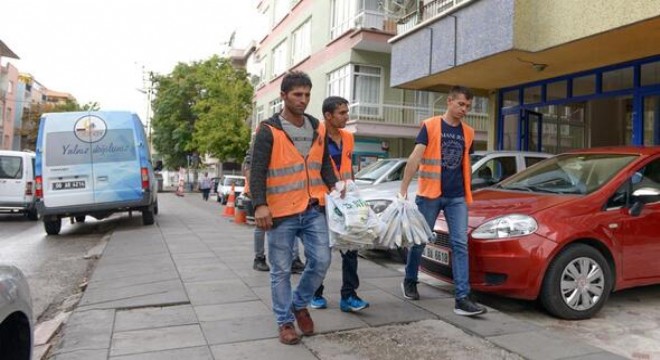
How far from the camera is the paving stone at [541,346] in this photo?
385 centimetres

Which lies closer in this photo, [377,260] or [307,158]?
[307,158]

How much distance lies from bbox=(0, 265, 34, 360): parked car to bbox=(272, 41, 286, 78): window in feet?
95.0

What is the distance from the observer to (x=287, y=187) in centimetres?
411

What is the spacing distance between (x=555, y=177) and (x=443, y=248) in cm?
156

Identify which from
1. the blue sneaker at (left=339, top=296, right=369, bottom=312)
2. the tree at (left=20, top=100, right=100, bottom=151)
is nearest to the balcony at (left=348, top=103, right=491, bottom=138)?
the blue sneaker at (left=339, top=296, right=369, bottom=312)

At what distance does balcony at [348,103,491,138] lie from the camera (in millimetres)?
21406

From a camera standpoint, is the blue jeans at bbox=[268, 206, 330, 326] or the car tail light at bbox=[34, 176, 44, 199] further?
the car tail light at bbox=[34, 176, 44, 199]

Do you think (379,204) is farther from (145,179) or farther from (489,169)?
(145,179)

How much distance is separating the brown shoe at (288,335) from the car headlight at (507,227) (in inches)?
77.4

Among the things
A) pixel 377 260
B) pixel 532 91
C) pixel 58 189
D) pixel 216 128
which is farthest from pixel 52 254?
pixel 216 128

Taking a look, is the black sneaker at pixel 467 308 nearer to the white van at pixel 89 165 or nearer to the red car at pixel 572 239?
the red car at pixel 572 239

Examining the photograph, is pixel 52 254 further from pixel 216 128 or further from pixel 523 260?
pixel 216 128

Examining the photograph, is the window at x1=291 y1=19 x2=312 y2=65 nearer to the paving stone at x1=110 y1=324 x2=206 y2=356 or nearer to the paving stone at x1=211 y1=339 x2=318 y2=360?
the paving stone at x1=110 y1=324 x2=206 y2=356

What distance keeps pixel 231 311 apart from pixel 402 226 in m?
1.64
